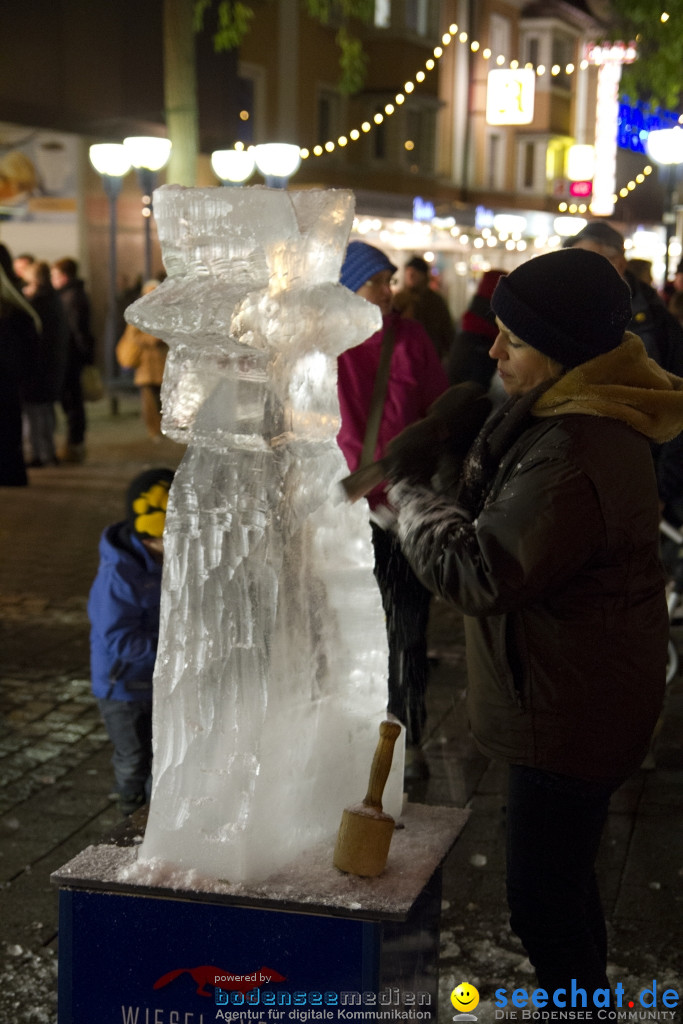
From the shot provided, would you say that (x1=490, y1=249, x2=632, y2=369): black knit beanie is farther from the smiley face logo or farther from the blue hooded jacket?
the blue hooded jacket

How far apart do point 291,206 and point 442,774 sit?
295cm

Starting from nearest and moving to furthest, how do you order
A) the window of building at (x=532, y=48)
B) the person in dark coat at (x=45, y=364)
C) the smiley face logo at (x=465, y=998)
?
1. the smiley face logo at (x=465, y=998)
2. the person in dark coat at (x=45, y=364)
3. the window of building at (x=532, y=48)

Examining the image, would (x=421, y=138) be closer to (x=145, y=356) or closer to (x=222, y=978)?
(x=145, y=356)

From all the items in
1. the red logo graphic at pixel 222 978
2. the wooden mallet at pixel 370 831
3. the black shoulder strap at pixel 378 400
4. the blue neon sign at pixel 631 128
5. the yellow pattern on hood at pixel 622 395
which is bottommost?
the red logo graphic at pixel 222 978

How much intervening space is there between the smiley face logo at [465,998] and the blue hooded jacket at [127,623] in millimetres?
1409

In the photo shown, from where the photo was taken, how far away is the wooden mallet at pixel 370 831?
2.38 metres

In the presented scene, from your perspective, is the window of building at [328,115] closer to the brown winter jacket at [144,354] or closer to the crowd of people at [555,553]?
the brown winter jacket at [144,354]

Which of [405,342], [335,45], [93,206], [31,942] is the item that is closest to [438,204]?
[335,45]

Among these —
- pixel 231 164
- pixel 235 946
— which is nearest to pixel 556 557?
pixel 235 946

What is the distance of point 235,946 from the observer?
2301mm

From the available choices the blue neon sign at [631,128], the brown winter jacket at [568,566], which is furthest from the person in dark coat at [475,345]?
the blue neon sign at [631,128]

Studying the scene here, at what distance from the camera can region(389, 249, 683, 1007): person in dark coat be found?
7.66ft

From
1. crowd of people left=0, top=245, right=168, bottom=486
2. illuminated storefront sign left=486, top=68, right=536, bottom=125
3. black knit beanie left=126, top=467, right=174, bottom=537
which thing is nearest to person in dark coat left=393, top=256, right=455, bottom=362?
crowd of people left=0, top=245, right=168, bottom=486

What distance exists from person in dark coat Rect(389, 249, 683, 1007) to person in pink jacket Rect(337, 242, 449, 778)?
6.39 feet
